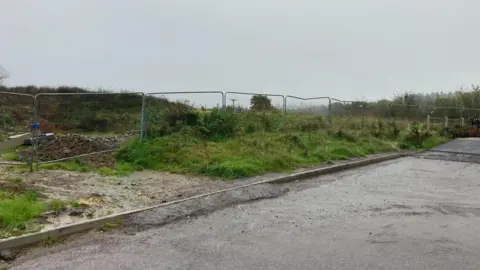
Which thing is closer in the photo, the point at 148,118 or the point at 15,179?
the point at 15,179

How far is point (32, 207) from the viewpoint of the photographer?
634 centimetres

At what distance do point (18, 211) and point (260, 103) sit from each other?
11826 mm

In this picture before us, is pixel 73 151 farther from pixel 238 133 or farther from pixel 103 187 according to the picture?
pixel 238 133

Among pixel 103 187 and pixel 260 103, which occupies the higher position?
pixel 260 103

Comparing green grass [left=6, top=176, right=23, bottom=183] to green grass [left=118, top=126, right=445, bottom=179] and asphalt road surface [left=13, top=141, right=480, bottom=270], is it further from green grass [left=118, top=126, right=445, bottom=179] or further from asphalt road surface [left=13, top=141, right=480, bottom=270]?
asphalt road surface [left=13, top=141, right=480, bottom=270]

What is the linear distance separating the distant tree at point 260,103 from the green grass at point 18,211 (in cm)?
1055

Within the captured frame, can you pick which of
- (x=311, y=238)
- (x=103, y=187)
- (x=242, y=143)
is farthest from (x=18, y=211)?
(x=242, y=143)

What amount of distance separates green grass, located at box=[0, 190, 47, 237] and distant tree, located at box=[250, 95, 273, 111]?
→ 10.5 metres

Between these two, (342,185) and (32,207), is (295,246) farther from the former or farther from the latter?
(342,185)

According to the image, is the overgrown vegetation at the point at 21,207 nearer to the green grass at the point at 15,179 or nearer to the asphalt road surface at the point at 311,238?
the green grass at the point at 15,179

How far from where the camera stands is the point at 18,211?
6090 mm

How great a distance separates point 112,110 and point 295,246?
932 inches

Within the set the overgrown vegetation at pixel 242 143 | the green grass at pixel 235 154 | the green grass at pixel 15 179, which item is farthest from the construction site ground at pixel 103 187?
the overgrown vegetation at pixel 242 143

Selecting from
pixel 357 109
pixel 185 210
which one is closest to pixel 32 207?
pixel 185 210
